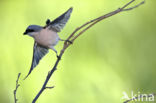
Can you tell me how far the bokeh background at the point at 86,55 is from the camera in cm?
191

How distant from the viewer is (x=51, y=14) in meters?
2.14

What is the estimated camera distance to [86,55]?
2043 mm

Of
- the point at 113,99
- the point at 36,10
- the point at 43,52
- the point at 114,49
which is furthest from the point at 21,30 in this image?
the point at 43,52

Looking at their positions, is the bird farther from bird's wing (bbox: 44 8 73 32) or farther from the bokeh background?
the bokeh background

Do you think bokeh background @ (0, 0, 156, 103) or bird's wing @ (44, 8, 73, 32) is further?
bokeh background @ (0, 0, 156, 103)

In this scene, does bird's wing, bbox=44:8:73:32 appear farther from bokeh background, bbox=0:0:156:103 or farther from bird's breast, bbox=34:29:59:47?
bokeh background, bbox=0:0:156:103

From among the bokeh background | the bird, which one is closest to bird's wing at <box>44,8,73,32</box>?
the bird

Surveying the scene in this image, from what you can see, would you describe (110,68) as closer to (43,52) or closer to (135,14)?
(135,14)

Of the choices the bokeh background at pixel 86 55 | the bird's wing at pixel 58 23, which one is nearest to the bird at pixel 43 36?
the bird's wing at pixel 58 23

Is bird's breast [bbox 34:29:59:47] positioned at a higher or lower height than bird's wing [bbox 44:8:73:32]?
lower

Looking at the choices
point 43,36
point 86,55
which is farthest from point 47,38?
point 86,55

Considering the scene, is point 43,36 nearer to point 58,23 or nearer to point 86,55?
point 58,23

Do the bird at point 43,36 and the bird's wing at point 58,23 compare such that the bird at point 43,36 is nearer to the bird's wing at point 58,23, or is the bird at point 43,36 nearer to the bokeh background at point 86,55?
the bird's wing at point 58,23

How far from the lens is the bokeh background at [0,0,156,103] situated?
1.91 meters
